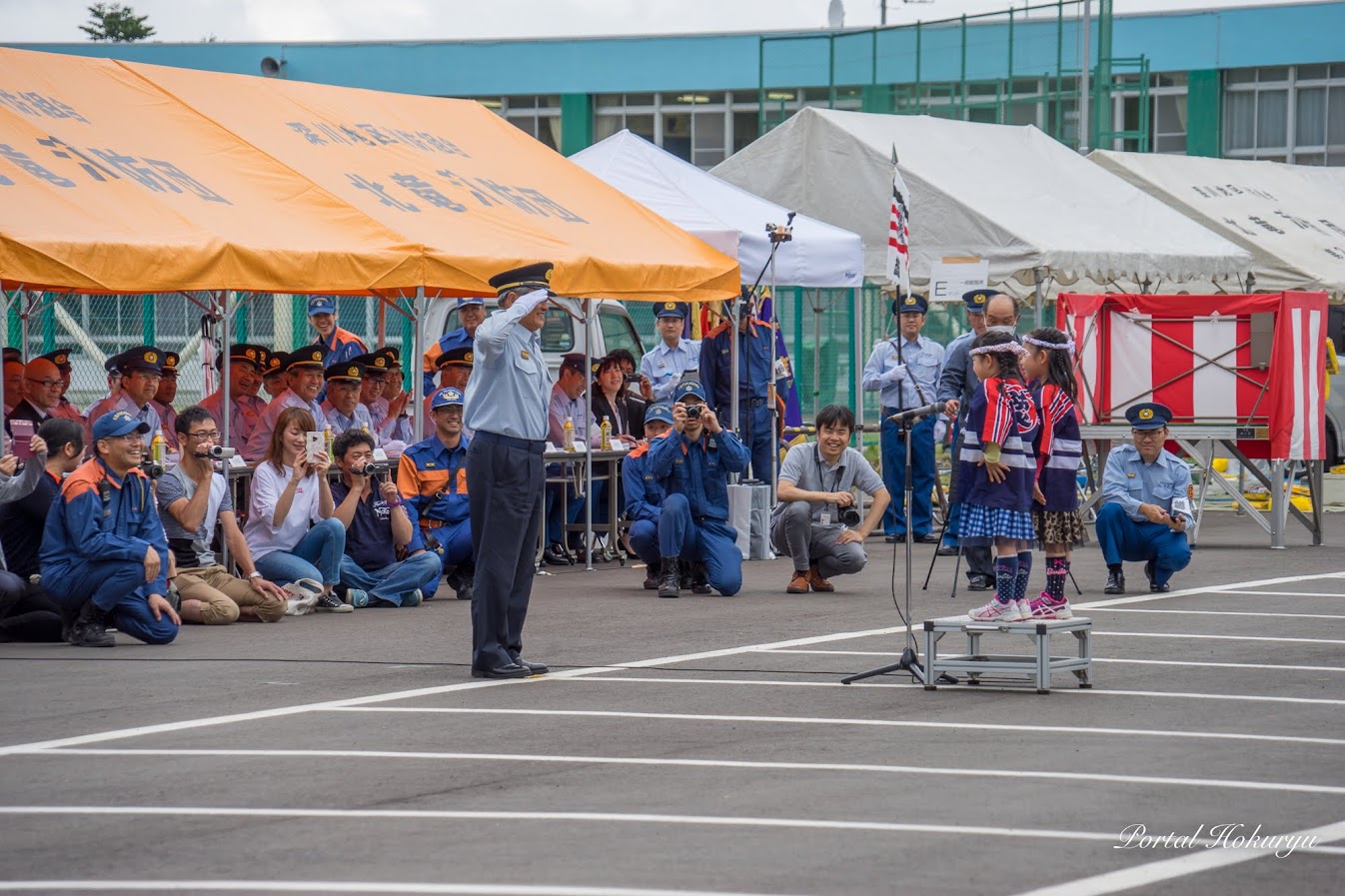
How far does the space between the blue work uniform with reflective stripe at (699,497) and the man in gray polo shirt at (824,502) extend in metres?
0.43

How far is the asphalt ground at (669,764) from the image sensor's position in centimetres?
584

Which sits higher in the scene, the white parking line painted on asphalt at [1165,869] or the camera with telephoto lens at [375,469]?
the camera with telephoto lens at [375,469]

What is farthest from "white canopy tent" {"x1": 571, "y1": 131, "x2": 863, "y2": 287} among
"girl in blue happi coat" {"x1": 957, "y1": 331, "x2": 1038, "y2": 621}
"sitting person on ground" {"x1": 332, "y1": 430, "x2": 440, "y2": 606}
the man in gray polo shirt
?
"girl in blue happi coat" {"x1": 957, "y1": 331, "x2": 1038, "y2": 621}

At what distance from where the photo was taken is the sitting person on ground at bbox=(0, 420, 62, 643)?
1166 cm

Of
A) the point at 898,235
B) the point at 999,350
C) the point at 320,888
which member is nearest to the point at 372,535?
the point at 898,235

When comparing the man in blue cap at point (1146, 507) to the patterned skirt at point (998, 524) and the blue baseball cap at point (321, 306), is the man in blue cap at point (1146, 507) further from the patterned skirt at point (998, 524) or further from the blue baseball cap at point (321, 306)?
the blue baseball cap at point (321, 306)

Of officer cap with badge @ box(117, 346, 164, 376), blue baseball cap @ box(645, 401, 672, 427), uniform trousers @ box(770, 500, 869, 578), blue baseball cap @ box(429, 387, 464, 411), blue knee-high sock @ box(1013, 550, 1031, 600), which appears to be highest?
officer cap with badge @ box(117, 346, 164, 376)

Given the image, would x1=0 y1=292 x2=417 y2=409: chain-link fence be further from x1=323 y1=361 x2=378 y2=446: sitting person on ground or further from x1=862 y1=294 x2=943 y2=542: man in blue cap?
x1=862 y1=294 x2=943 y2=542: man in blue cap

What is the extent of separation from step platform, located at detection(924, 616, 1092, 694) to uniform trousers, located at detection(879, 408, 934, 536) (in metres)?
8.90

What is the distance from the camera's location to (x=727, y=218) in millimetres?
18297

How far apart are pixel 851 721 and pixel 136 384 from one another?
727 centimetres

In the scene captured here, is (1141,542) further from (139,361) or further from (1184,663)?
(139,361)

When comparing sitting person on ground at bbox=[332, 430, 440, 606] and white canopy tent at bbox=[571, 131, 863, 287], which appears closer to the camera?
sitting person on ground at bbox=[332, 430, 440, 606]

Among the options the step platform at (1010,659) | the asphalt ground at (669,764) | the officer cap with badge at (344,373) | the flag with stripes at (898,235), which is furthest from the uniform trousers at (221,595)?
the step platform at (1010,659)
